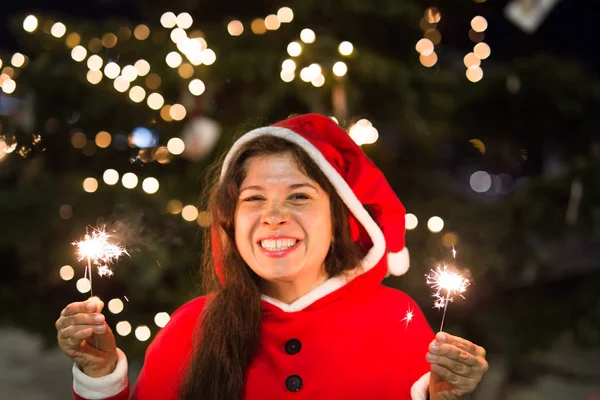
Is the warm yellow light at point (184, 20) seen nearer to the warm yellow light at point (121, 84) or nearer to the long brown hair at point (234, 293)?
the warm yellow light at point (121, 84)

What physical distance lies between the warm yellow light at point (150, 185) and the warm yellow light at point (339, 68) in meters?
1.05

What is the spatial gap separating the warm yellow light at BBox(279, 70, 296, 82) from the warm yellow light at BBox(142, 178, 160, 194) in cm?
82

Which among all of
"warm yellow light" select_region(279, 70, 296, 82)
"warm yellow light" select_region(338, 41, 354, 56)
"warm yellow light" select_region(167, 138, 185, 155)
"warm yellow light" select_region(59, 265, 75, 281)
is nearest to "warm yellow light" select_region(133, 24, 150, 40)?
"warm yellow light" select_region(167, 138, 185, 155)

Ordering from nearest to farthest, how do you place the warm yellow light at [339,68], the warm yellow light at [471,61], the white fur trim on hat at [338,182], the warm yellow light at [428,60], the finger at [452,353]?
the finger at [452,353], the white fur trim on hat at [338,182], the warm yellow light at [339,68], the warm yellow light at [471,61], the warm yellow light at [428,60]

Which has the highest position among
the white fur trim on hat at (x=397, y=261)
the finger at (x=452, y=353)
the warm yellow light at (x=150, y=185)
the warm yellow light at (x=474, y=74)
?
the warm yellow light at (x=474, y=74)

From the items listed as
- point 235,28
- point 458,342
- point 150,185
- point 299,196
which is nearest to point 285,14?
point 235,28

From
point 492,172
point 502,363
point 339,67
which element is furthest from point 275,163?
point 502,363

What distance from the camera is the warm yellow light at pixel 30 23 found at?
3.13 metres

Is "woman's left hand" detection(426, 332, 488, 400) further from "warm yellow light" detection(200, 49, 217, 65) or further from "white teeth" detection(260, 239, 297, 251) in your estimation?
"warm yellow light" detection(200, 49, 217, 65)

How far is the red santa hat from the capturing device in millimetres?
1852

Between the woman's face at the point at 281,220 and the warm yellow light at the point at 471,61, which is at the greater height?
the warm yellow light at the point at 471,61

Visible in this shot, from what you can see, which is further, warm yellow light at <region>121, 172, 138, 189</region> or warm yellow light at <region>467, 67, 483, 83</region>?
warm yellow light at <region>467, 67, 483, 83</region>

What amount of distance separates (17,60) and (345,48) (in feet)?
5.63

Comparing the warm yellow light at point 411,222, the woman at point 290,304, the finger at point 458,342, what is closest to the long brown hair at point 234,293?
the woman at point 290,304
